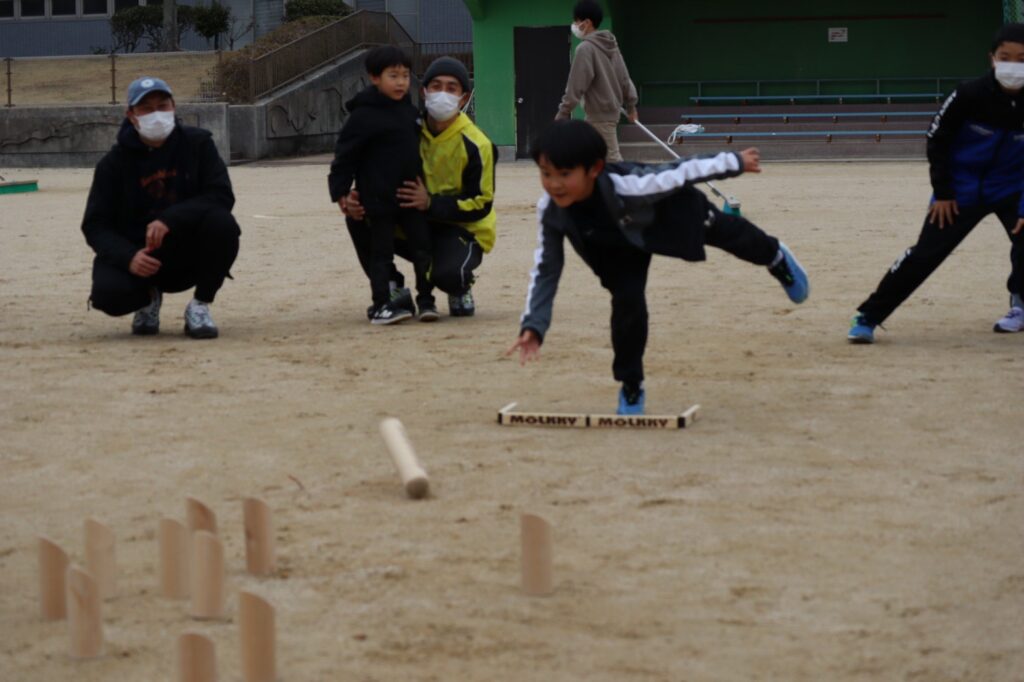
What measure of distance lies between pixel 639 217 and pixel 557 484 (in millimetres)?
1410

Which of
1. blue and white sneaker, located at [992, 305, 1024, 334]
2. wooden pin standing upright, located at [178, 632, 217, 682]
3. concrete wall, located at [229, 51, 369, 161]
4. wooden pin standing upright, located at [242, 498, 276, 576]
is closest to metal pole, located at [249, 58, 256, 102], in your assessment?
concrete wall, located at [229, 51, 369, 161]

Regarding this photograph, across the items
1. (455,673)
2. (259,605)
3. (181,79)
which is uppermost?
(181,79)

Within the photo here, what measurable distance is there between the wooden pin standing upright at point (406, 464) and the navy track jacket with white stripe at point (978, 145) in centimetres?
405

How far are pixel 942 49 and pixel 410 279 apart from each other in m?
23.1

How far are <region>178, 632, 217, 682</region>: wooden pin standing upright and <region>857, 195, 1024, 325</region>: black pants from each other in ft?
19.2

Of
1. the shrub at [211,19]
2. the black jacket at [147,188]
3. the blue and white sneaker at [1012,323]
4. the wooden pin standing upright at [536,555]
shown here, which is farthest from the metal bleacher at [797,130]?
the wooden pin standing upright at [536,555]

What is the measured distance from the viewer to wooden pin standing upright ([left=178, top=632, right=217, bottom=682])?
134 inches

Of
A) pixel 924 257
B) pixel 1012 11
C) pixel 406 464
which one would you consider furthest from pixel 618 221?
pixel 1012 11

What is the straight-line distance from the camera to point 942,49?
32594 millimetres

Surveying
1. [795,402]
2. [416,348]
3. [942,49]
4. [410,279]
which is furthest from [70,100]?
[795,402]

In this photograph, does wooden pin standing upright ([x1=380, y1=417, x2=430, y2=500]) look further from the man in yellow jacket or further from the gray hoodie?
the gray hoodie

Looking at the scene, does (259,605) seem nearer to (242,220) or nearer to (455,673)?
(455,673)

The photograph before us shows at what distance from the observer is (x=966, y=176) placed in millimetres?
8672

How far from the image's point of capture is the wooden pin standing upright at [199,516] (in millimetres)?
4535
